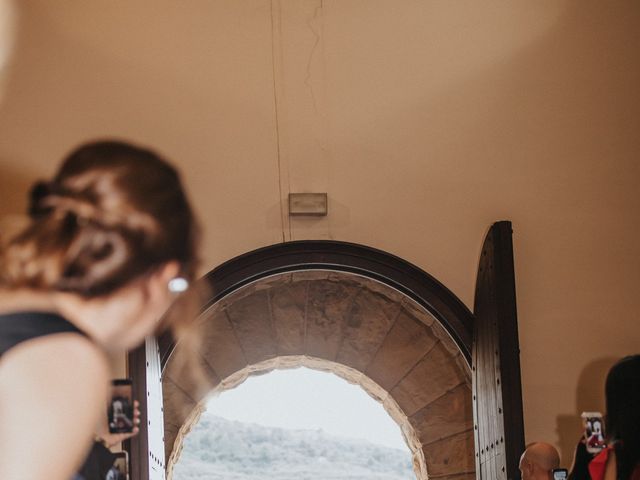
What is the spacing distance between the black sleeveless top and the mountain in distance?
8671mm

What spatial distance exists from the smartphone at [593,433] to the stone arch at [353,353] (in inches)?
60.5

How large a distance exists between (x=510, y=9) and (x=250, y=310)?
249cm

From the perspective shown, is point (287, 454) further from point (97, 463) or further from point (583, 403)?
point (97, 463)

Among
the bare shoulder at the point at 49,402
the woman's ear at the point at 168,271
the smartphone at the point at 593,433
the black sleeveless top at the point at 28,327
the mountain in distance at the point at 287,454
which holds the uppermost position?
the woman's ear at the point at 168,271

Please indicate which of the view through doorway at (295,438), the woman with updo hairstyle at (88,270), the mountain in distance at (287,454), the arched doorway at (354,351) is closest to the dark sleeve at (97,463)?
the woman with updo hairstyle at (88,270)

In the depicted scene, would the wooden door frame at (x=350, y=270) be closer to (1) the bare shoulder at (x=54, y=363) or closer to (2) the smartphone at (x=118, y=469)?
(2) the smartphone at (x=118, y=469)

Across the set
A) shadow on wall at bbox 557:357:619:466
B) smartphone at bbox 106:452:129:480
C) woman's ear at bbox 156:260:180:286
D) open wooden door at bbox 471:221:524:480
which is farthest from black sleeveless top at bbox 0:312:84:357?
shadow on wall at bbox 557:357:619:466

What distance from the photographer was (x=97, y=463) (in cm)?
145

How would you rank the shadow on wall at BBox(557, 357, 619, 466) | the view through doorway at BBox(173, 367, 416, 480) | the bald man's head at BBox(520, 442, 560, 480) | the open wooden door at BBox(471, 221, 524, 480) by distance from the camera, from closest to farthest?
the bald man's head at BBox(520, 442, 560, 480) → the open wooden door at BBox(471, 221, 524, 480) → the shadow on wall at BBox(557, 357, 619, 466) → the view through doorway at BBox(173, 367, 416, 480)

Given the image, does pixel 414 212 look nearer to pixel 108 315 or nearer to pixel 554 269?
pixel 554 269

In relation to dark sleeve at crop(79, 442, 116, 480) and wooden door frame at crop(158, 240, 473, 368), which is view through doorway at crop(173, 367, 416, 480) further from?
dark sleeve at crop(79, 442, 116, 480)

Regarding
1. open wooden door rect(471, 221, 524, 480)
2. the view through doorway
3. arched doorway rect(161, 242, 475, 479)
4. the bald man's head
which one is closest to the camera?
the bald man's head

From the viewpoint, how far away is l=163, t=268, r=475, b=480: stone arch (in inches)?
230

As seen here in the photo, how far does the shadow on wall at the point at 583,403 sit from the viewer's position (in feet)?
16.4
